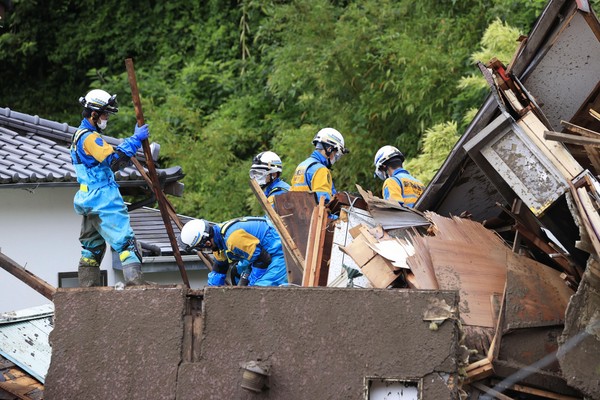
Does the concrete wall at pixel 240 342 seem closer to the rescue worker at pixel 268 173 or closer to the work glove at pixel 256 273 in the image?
the work glove at pixel 256 273

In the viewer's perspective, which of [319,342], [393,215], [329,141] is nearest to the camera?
[319,342]

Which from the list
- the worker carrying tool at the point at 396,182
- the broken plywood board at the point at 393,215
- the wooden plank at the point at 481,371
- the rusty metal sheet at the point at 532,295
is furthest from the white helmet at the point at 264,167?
the wooden plank at the point at 481,371

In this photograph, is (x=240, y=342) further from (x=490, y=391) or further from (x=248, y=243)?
(x=248, y=243)

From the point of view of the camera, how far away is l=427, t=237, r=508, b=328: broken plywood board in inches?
262

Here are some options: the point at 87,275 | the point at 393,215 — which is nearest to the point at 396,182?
the point at 393,215

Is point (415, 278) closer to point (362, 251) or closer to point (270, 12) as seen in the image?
point (362, 251)

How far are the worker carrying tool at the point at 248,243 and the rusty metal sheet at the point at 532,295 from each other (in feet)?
8.03

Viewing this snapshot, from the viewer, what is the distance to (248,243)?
8688 mm

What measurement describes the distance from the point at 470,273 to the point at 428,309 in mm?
962

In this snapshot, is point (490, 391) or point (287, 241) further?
point (287, 241)

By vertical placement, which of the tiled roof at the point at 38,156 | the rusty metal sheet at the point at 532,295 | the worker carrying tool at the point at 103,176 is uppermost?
the tiled roof at the point at 38,156

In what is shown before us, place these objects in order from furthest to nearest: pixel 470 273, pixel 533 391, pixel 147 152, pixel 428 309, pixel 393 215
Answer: pixel 147 152
pixel 393 215
pixel 470 273
pixel 533 391
pixel 428 309

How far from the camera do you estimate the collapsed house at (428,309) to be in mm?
6059

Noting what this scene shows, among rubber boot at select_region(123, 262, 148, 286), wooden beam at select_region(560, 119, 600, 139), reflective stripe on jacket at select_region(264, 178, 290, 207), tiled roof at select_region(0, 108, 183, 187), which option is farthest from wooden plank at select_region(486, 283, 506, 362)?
tiled roof at select_region(0, 108, 183, 187)
